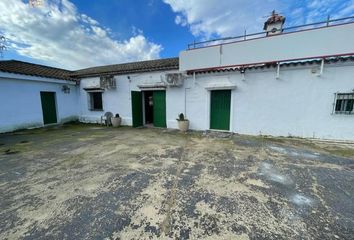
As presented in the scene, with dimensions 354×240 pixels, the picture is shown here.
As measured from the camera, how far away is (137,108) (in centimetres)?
970

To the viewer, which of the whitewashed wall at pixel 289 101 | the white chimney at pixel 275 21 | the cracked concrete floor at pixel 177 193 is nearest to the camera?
the cracked concrete floor at pixel 177 193

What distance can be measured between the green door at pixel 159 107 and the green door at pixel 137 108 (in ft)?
3.06

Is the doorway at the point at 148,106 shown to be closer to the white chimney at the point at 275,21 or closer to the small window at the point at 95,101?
the small window at the point at 95,101

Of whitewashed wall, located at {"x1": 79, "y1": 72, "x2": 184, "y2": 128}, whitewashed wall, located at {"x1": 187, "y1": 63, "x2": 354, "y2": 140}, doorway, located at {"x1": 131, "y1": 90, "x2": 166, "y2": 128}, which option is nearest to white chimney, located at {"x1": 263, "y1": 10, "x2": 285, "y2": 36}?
whitewashed wall, located at {"x1": 187, "y1": 63, "x2": 354, "y2": 140}

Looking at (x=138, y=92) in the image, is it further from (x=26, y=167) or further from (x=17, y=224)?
(x=17, y=224)

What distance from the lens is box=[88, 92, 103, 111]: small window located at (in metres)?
11.4

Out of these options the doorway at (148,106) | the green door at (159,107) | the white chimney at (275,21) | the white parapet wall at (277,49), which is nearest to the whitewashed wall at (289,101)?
the white parapet wall at (277,49)

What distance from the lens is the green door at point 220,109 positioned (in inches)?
309

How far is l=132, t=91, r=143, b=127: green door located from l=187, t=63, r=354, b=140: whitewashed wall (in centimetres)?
376

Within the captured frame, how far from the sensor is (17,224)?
2254mm

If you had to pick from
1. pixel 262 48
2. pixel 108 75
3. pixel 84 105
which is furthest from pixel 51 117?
pixel 262 48

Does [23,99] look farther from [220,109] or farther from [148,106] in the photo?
[220,109]

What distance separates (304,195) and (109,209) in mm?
3364

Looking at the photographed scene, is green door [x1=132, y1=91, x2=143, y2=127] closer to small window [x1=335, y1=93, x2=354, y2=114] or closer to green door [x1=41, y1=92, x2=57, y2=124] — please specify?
green door [x1=41, y1=92, x2=57, y2=124]
